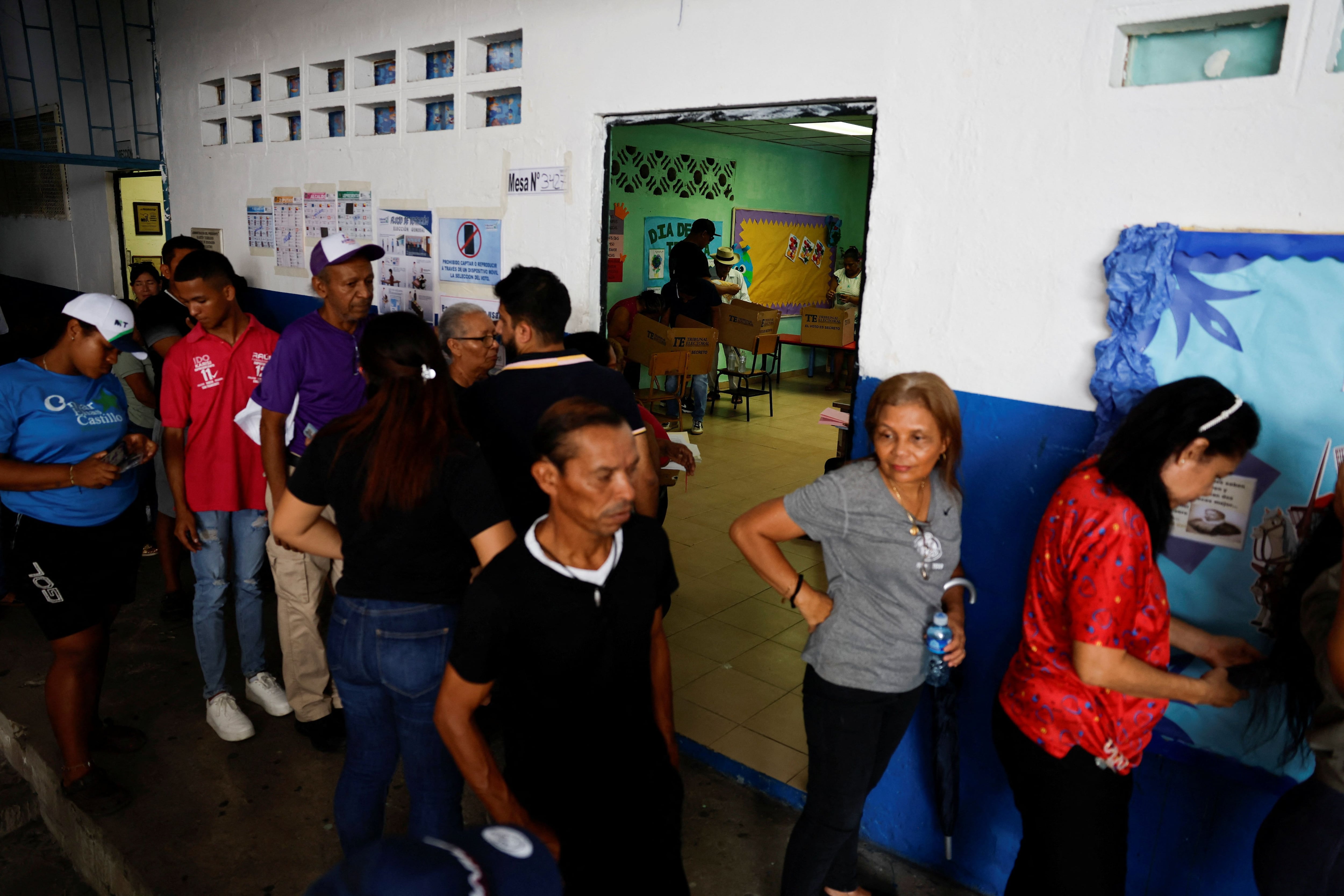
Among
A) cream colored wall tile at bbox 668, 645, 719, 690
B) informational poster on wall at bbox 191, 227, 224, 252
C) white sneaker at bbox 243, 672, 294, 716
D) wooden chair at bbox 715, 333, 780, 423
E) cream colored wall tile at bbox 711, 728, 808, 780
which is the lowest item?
cream colored wall tile at bbox 668, 645, 719, 690

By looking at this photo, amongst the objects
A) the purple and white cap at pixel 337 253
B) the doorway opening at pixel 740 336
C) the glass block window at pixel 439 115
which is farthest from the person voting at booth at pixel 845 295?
the purple and white cap at pixel 337 253

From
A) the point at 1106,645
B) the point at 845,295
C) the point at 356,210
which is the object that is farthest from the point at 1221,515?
the point at 845,295

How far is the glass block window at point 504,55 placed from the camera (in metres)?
3.40

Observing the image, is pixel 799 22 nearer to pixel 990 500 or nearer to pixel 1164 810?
pixel 990 500

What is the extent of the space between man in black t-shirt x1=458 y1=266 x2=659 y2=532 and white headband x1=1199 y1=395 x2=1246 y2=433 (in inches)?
56.8

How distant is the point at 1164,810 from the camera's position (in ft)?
7.37

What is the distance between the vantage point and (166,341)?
4457mm

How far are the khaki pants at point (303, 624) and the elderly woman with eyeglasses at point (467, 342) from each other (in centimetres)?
73

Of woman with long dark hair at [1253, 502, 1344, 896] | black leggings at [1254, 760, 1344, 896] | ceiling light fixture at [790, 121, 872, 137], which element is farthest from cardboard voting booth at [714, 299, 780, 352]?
black leggings at [1254, 760, 1344, 896]

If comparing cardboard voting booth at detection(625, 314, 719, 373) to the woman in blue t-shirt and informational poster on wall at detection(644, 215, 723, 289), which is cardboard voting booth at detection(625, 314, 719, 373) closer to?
informational poster on wall at detection(644, 215, 723, 289)

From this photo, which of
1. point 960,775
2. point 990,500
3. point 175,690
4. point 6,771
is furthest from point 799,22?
point 6,771

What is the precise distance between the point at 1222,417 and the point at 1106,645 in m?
0.51

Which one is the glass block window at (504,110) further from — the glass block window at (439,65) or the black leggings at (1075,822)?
the black leggings at (1075,822)

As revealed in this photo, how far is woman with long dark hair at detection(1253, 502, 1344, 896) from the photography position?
5.20 ft
